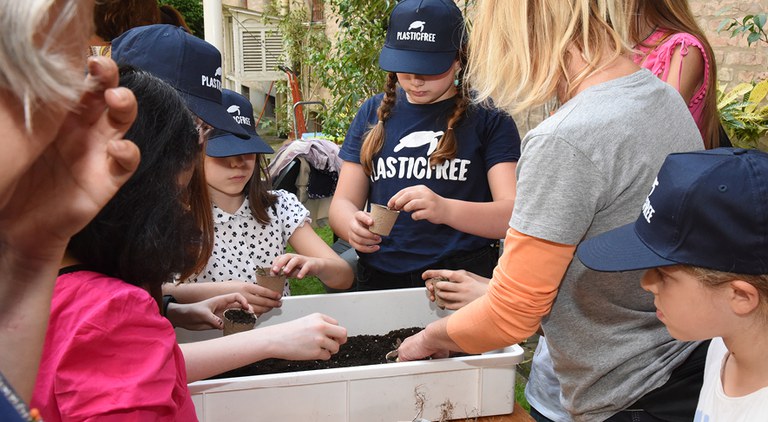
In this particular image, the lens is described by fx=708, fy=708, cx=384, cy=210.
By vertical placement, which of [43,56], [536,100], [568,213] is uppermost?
[43,56]

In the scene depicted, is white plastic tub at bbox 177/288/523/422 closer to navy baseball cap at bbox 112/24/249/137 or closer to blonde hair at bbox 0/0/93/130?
navy baseball cap at bbox 112/24/249/137

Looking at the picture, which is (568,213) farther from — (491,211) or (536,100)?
(491,211)

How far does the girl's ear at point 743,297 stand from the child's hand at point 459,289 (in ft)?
2.75

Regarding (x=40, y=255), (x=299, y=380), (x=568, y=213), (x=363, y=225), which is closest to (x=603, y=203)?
(x=568, y=213)

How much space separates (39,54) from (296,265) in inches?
65.7

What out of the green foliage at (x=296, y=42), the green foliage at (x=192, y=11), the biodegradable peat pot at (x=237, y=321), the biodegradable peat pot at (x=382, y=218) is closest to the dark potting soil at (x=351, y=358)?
the biodegradable peat pot at (x=237, y=321)

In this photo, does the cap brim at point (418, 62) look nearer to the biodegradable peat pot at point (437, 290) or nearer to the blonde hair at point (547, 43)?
the biodegradable peat pot at point (437, 290)

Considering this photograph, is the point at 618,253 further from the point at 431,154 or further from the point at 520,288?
the point at 431,154

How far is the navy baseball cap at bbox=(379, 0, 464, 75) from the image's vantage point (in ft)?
→ 7.69

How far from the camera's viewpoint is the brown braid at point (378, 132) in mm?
2463

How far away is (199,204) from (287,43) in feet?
33.1

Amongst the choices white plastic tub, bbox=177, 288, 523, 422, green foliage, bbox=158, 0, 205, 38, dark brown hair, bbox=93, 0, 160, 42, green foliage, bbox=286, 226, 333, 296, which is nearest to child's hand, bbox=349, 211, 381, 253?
white plastic tub, bbox=177, 288, 523, 422

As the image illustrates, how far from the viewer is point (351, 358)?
2.00m

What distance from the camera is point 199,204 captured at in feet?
6.86
